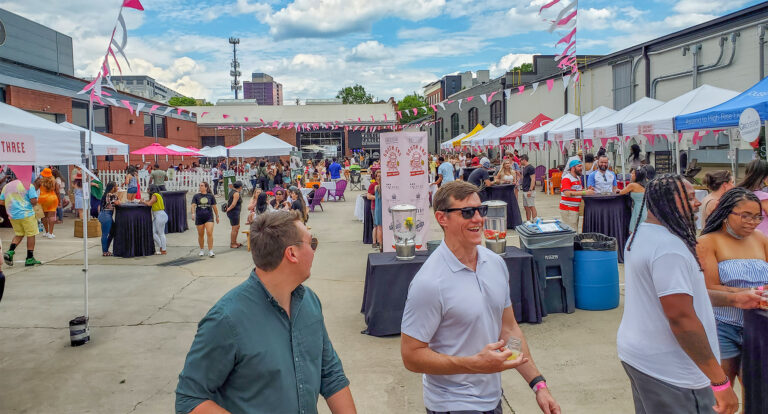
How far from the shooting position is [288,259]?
78.7 inches

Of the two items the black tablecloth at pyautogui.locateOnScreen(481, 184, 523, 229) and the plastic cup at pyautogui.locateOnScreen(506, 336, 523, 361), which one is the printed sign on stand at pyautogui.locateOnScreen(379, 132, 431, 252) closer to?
the black tablecloth at pyautogui.locateOnScreen(481, 184, 523, 229)

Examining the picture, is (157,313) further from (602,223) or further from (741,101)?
(741,101)

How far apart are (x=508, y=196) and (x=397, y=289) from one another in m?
8.00

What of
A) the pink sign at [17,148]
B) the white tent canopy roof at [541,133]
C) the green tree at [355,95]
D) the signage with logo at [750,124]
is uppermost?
the green tree at [355,95]

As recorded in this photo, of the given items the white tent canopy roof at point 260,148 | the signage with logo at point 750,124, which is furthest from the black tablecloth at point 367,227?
the white tent canopy roof at point 260,148

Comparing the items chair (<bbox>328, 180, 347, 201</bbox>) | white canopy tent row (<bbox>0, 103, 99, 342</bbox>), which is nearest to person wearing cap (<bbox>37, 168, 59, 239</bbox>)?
white canopy tent row (<bbox>0, 103, 99, 342</bbox>)

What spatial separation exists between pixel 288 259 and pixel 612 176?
921 cm

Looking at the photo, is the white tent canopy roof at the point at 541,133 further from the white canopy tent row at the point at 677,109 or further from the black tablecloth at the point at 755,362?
the black tablecloth at the point at 755,362

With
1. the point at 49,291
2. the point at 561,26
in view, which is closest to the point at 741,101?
the point at 561,26

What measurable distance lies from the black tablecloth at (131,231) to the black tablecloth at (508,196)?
25.2 feet

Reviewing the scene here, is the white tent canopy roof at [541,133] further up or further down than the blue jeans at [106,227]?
further up

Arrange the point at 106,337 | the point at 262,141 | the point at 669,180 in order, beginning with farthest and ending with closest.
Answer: the point at 262,141 → the point at 106,337 → the point at 669,180

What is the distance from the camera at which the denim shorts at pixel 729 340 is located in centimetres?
339

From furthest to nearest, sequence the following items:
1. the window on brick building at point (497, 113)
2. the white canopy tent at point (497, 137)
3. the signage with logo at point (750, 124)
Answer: the window on brick building at point (497, 113) < the white canopy tent at point (497, 137) < the signage with logo at point (750, 124)
